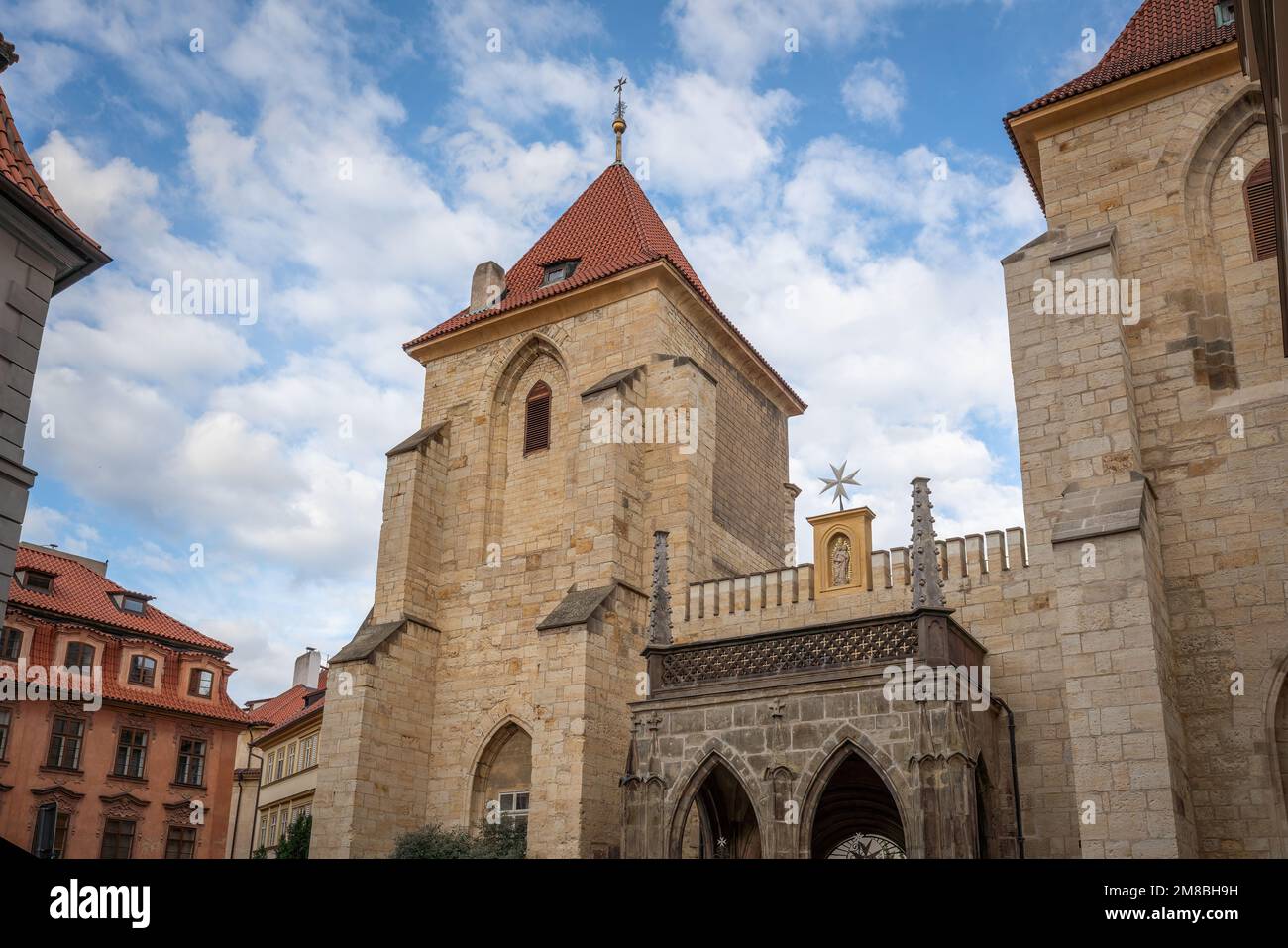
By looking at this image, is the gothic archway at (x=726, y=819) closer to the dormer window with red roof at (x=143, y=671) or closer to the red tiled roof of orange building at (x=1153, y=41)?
the red tiled roof of orange building at (x=1153, y=41)

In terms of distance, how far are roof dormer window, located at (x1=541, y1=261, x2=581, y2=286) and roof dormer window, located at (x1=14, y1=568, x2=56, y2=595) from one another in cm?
1682

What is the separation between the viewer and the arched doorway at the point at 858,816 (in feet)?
51.0

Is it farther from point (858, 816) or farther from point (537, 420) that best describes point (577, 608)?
point (537, 420)

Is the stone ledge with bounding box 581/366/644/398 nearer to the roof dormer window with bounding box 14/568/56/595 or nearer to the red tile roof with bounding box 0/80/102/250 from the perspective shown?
the red tile roof with bounding box 0/80/102/250

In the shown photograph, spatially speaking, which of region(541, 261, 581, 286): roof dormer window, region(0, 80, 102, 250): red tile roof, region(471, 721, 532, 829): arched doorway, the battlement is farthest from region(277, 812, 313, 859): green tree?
region(0, 80, 102, 250): red tile roof

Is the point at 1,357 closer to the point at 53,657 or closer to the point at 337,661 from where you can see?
the point at 337,661

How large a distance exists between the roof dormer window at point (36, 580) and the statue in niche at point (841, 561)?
74.1 ft

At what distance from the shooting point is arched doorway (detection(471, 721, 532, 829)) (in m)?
19.1

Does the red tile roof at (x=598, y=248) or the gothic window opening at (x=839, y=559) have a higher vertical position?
the red tile roof at (x=598, y=248)

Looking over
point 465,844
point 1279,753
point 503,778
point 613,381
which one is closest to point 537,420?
point 613,381

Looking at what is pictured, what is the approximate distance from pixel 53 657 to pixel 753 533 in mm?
18979

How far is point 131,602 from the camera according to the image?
107 feet

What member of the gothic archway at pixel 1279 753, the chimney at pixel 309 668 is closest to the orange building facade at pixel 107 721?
the chimney at pixel 309 668

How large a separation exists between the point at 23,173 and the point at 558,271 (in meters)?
12.6
